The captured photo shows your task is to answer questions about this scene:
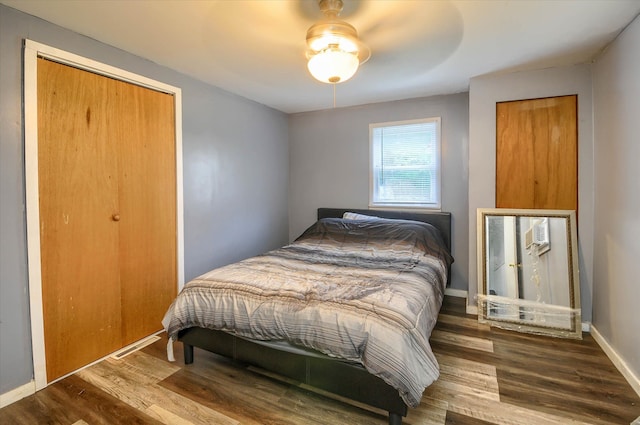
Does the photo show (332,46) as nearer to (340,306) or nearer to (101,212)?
(340,306)

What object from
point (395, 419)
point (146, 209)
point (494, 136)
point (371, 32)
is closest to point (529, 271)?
point (494, 136)

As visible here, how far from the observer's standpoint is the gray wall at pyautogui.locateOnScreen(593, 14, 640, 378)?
6.55 ft

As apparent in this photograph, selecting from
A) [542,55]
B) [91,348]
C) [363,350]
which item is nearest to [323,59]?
[363,350]

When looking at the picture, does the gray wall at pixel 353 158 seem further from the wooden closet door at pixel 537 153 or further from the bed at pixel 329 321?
the bed at pixel 329 321

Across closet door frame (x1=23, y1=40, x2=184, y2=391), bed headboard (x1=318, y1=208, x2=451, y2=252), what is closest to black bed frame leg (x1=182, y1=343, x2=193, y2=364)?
closet door frame (x1=23, y1=40, x2=184, y2=391)

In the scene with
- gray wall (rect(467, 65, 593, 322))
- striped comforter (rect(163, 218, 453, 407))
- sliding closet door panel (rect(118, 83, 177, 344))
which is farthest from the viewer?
gray wall (rect(467, 65, 593, 322))

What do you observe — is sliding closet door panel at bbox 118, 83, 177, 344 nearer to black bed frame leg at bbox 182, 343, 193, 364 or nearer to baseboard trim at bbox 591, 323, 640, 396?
black bed frame leg at bbox 182, 343, 193, 364

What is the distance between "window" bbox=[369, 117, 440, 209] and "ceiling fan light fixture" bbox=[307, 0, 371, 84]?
1984 millimetres

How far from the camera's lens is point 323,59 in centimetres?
189

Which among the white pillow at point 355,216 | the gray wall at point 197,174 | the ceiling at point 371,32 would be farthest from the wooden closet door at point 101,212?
the white pillow at point 355,216

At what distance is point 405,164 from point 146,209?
9.36 feet

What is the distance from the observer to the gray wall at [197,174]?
1.87 metres

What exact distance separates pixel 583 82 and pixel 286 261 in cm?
297

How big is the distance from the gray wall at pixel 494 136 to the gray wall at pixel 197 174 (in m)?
2.43
